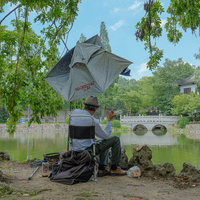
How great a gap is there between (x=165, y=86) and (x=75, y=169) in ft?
92.1

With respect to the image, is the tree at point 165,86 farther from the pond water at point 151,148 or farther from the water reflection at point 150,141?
the pond water at point 151,148

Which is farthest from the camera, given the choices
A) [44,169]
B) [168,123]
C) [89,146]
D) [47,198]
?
[168,123]

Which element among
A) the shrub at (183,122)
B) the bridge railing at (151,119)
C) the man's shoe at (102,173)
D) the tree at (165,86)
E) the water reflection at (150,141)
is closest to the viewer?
the man's shoe at (102,173)

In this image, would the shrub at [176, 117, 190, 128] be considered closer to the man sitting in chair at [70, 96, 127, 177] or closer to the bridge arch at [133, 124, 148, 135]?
the bridge arch at [133, 124, 148, 135]

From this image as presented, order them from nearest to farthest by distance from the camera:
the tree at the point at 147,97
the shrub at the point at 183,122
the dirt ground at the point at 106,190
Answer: the dirt ground at the point at 106,190, the shrub at the point at 183,122, the tree at the point at 147,97

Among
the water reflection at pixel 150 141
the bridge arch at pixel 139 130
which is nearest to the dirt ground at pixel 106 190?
the water reflection at pixel 150 141

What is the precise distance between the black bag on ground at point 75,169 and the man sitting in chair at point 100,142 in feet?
0.46

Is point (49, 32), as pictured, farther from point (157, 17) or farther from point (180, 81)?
point (180, 81)

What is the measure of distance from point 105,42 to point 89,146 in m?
28.8

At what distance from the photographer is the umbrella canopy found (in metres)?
3.01

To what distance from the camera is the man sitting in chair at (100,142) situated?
106 inches

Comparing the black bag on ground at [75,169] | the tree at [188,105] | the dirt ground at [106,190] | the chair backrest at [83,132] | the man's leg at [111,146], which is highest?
the tree at [188,105]

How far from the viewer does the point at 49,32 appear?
→ 471 centimetres

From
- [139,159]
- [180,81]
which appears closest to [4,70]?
[139,159]
